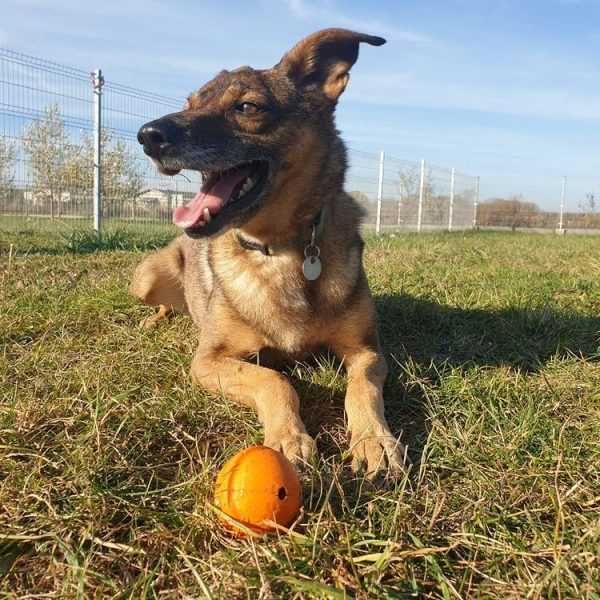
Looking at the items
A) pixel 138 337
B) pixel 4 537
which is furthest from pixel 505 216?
pixel 4 537

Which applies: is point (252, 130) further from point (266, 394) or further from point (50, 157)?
point (50, 157)

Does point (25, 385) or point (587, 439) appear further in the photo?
point (25, 385)

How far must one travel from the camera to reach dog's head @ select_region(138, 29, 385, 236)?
2.75 meters

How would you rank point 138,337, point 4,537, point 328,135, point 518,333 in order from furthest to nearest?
point 518,333
point 138,337
point 328,135
point 4,537

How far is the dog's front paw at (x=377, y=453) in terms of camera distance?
199 centimetres

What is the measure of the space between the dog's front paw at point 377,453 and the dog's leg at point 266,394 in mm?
166

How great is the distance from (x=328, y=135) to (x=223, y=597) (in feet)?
8.04

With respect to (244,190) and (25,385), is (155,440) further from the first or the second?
(244,190)

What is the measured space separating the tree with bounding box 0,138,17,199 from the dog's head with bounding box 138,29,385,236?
7979mm

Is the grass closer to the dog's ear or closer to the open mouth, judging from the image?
the open mouth

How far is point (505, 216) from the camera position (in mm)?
29156

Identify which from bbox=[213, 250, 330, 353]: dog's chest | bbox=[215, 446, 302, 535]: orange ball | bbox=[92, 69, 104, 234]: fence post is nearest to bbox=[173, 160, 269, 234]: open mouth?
bbox=[213, 250, 330, 353]: dog's chest

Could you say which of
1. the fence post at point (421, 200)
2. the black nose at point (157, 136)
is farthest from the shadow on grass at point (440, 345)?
the fence post at point (421, 200)

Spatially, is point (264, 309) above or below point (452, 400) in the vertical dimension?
above
